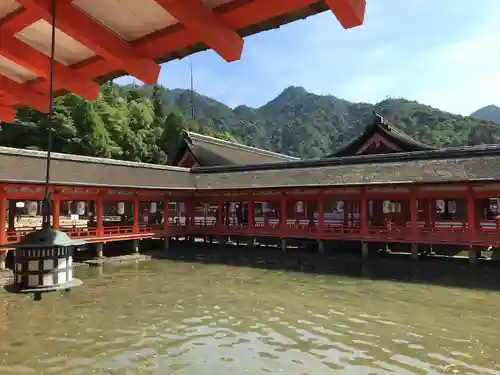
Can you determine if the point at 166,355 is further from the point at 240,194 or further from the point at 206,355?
A: the point at 240,194

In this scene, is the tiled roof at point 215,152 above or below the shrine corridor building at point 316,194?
above

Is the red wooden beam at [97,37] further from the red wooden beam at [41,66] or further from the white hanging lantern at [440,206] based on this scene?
the white hanging lantern at [440,206]

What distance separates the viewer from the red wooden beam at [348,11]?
330 cm

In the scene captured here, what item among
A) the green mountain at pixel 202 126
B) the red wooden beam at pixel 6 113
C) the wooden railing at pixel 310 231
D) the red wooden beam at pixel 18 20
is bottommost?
the wooden railing at pixel 310 231

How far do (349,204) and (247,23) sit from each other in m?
21.9

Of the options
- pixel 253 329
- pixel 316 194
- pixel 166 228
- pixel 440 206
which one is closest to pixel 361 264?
pixel 316 194

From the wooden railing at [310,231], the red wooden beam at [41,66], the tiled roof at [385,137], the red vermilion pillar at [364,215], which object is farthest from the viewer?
the tiled roof at [385,137]

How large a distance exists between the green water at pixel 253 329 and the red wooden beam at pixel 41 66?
217 inches

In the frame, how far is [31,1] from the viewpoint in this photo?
12.5 ft

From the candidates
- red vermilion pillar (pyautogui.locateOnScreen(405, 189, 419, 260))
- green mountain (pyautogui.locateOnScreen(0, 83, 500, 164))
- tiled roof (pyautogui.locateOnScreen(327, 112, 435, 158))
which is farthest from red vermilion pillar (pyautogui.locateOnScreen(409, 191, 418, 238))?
green mountain (pyautogui.locateOnScreen(0, 83, 500, 164))

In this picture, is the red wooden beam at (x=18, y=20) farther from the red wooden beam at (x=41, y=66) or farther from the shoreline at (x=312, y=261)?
the shoreline at (x=312, y=261)

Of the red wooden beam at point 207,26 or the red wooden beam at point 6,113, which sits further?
the red wooden beam at point 6,113

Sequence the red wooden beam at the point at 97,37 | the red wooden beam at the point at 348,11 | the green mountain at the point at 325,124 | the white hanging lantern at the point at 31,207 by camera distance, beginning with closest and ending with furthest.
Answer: the red wooden beam at the point at 348,11, the red wooden beam at the point at 97,37, the white hanging lantern at the point at 31,207, the green mountain at the point at 325,124

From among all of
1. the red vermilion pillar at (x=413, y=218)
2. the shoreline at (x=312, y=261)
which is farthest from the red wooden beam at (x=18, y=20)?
the red vermilion pillar at (x=413, y=218)
